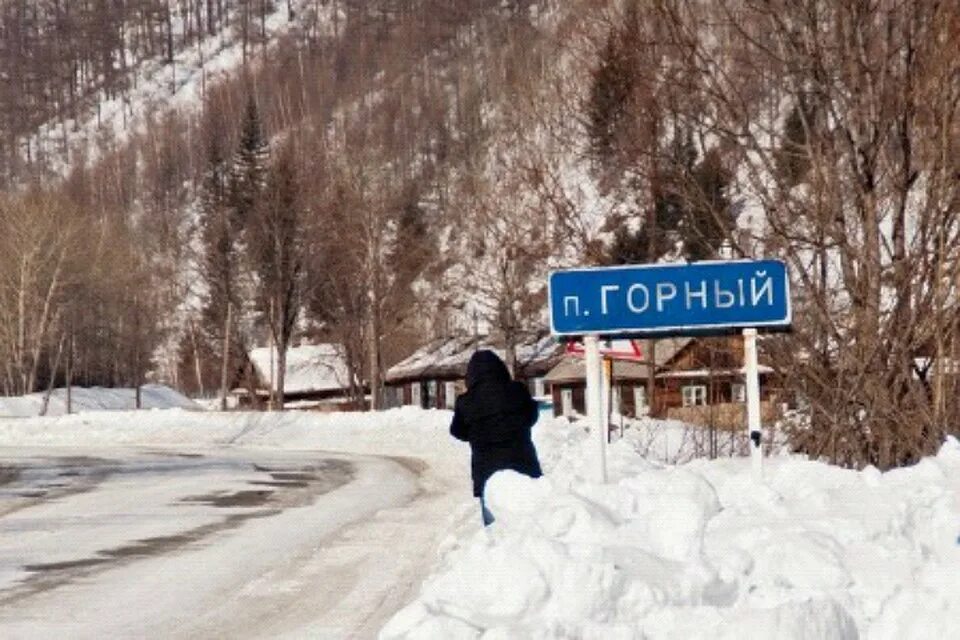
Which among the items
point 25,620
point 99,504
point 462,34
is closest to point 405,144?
point 462,34

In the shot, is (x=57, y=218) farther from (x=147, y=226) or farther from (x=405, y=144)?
(x=147, y=226)

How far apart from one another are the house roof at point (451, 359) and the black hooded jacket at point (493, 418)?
5404cm

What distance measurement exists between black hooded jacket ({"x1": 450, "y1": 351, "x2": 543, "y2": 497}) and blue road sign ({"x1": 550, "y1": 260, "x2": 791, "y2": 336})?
2.84 ft

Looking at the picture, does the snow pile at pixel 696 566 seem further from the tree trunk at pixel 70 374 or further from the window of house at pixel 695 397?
the tree trunk at pixel 70 374

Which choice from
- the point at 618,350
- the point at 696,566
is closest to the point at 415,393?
the point at 618,350

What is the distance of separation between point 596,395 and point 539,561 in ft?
15.1

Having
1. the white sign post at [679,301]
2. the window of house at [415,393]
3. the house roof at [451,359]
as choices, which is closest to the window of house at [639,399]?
the house roof at [451,359]

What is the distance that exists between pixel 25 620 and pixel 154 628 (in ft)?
3.05

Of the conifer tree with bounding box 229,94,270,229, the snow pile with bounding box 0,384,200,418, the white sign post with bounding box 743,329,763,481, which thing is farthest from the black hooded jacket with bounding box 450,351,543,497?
the conifer tree with bounding box 229,94,270,229

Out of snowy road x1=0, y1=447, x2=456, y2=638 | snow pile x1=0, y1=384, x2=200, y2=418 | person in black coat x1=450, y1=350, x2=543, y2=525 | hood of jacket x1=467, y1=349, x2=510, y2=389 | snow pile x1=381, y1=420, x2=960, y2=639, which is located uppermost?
snow pile x1=0, y1=384, x2=200, y2=418

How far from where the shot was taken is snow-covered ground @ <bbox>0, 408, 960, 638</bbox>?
6.90 m

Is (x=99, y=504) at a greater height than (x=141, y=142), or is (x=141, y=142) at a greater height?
(x=141, y=142)

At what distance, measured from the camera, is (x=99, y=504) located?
60.6 ft

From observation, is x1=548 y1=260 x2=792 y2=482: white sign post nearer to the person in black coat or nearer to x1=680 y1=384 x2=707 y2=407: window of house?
the person in black coat
